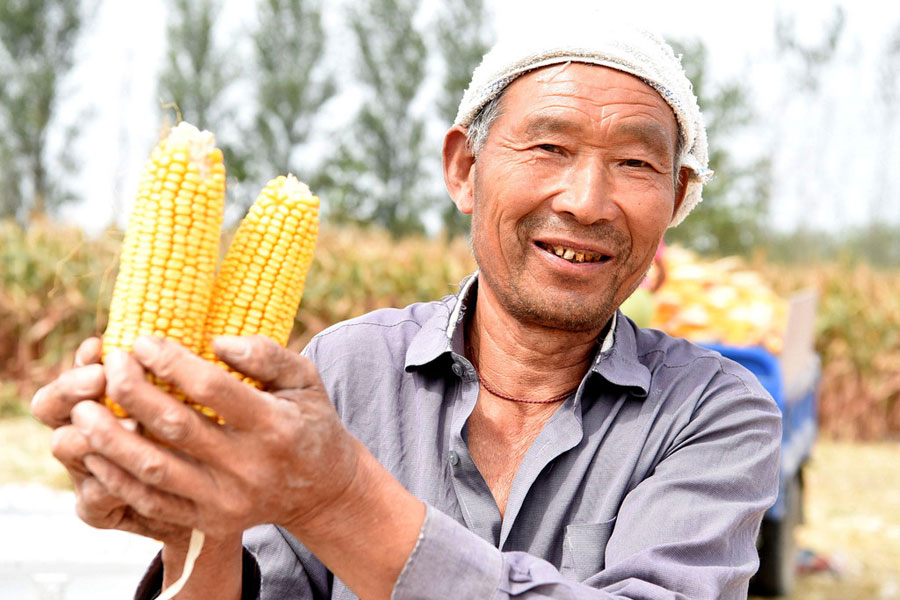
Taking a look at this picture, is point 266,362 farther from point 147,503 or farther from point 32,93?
point 32,93

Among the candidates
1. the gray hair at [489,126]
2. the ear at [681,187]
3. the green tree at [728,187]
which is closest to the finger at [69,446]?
the gray hair at [489,126]

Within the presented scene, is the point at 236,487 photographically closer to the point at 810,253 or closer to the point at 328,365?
the point at 328,365

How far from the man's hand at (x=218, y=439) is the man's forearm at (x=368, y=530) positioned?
56 millimetres

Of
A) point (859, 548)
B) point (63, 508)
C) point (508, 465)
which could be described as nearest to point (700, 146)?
point (508, 465)

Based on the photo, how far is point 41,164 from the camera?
2795cm

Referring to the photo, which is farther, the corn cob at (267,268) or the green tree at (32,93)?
the green tree at (32,93)

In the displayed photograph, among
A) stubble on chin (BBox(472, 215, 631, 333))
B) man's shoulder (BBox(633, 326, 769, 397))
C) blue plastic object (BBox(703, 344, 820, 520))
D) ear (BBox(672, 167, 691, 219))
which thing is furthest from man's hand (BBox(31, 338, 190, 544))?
blue plastic object (BBox(703, 344, 820, 520))

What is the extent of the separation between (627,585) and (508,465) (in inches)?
18.6

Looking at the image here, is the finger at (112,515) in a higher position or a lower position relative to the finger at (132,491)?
lower

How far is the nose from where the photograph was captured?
1764 mm

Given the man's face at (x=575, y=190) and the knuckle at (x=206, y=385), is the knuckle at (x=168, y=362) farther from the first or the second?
the man's face at (x=575, y=190)

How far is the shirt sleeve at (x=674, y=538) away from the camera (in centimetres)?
133

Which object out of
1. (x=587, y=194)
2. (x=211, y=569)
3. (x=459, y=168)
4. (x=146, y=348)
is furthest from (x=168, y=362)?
(x=459, y=168)

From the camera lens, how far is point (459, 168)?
85.6 inches
